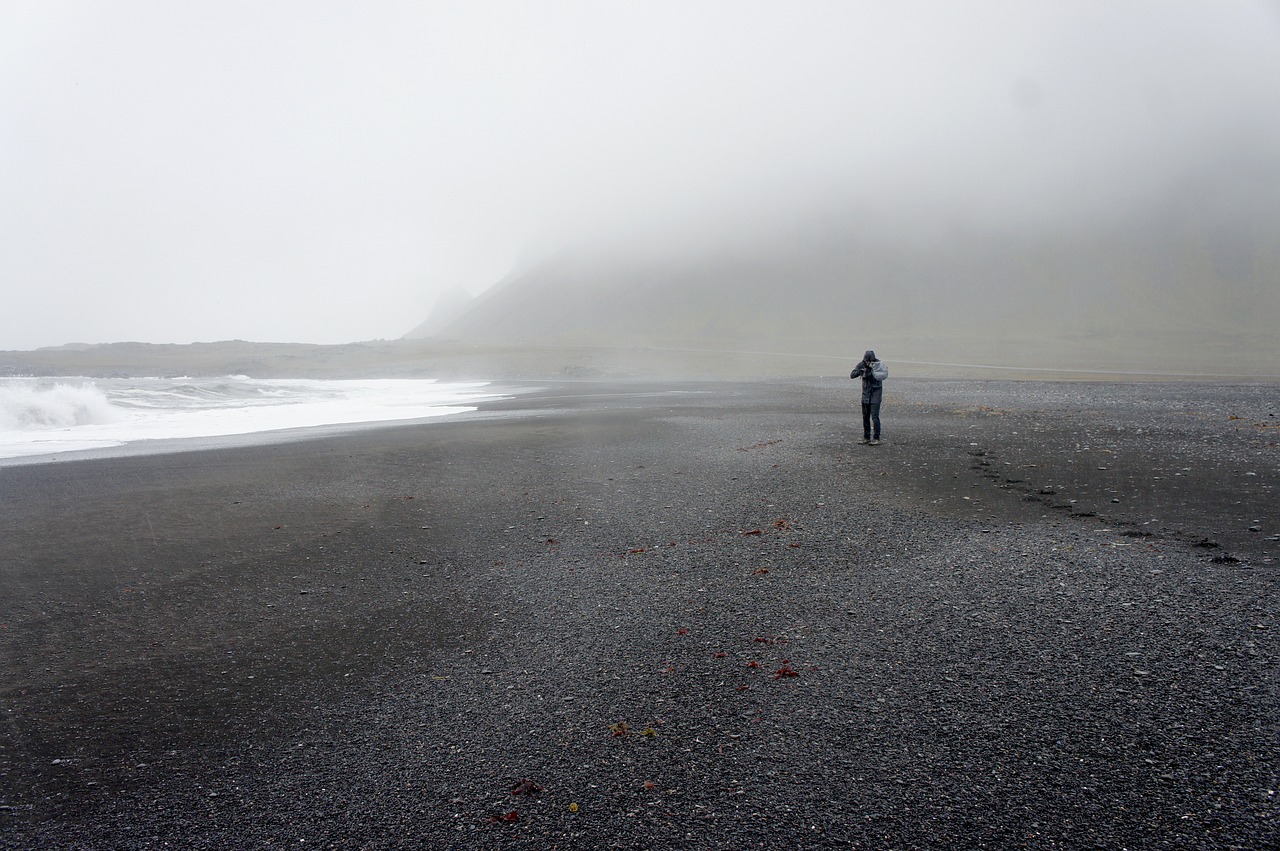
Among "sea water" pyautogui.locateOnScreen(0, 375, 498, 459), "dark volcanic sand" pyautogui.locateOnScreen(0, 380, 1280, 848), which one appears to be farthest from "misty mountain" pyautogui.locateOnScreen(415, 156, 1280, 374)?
"dark volcanic sand" pyautogui.locateOnScreen(0, 380, 1280, 848)

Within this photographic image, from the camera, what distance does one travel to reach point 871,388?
14.6m

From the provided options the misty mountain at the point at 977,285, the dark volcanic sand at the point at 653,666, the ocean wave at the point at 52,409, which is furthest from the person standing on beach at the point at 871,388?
the misty mountain at the point at 977,285

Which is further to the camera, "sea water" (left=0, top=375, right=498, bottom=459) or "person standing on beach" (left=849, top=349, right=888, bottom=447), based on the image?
"sea water" (left=0, top=375, right=498, bottom=459)

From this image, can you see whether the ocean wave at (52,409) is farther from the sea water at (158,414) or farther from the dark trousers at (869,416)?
the dark trousers at (869,416)

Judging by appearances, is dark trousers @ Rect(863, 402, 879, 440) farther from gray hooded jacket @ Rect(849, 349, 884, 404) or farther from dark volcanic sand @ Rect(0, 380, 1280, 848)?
dark volcanic sand @ Rect(0, 380, 1280, 848)

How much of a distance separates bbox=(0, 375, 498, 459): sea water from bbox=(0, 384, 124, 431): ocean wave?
0.02m

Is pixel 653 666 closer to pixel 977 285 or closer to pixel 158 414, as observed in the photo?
pixel 158 414

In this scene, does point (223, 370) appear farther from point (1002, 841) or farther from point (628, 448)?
point (1002, 841)

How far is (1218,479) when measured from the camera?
10.4m

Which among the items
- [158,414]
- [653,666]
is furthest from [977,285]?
[653,666]

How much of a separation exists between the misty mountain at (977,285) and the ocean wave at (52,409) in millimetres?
88617

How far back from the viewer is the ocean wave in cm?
2270

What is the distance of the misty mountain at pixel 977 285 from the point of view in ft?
405

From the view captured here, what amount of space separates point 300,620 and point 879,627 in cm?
437
